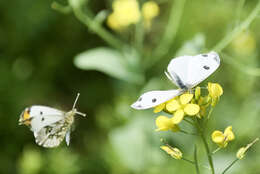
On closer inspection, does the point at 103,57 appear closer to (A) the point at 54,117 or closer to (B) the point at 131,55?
(B) the point at 131,55

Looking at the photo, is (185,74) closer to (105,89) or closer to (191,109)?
(191,109)

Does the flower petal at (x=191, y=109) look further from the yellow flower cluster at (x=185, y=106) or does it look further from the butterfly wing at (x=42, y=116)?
the butterfly wing at (x=42, y=116)

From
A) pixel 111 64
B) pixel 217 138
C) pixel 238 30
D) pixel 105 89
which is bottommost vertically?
pixel 217 138

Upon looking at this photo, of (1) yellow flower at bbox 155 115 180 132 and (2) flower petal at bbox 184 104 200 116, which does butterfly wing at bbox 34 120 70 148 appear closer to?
(1) yellow flower at bbox 155 115 180 132

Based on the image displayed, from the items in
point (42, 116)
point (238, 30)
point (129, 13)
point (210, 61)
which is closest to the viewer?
point (210, 61)

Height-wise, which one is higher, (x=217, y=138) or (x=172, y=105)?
(x=172, y=105)

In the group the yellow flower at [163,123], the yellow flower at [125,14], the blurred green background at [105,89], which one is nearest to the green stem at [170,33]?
the blurred green background at [105,89]

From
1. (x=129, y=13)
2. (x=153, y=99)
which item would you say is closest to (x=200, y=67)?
(x=153, y=99)

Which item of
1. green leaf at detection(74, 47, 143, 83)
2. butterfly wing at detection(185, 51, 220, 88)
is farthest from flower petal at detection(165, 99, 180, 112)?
green leaf at detection(74, 47, 143, 83)
